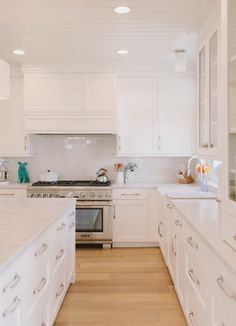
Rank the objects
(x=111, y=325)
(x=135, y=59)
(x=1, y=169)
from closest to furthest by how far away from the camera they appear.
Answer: (x=111, y=325) → (x=135, y=59) → (x=1, y=169)

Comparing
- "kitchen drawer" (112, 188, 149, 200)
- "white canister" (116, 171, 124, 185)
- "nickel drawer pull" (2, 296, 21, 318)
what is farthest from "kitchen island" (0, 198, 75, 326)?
"white canister" (116, 171, 124, 185)

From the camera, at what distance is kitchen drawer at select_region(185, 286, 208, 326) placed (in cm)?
198

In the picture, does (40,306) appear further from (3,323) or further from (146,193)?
(146,193)

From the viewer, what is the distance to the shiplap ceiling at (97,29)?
2.81m

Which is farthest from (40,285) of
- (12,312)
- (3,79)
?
(3,79)

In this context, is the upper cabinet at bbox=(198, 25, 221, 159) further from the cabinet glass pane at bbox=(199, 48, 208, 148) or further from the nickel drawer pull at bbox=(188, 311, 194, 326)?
the nickel drawer pull at bbox=(188, 311, 194, 326)

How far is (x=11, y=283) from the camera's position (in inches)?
62.3

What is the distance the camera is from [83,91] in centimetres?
474

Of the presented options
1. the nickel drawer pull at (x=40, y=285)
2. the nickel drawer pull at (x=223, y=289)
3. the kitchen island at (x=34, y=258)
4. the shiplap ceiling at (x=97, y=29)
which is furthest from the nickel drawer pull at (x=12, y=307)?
the shiplap ceiling at (x=97, y=29)

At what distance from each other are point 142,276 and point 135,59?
265cm

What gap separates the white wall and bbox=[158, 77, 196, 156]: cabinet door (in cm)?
41

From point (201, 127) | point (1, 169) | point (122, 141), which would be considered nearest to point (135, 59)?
point (122, 141)

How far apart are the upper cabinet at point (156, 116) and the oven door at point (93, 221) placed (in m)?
0.83

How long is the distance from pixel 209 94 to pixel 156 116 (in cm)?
212
